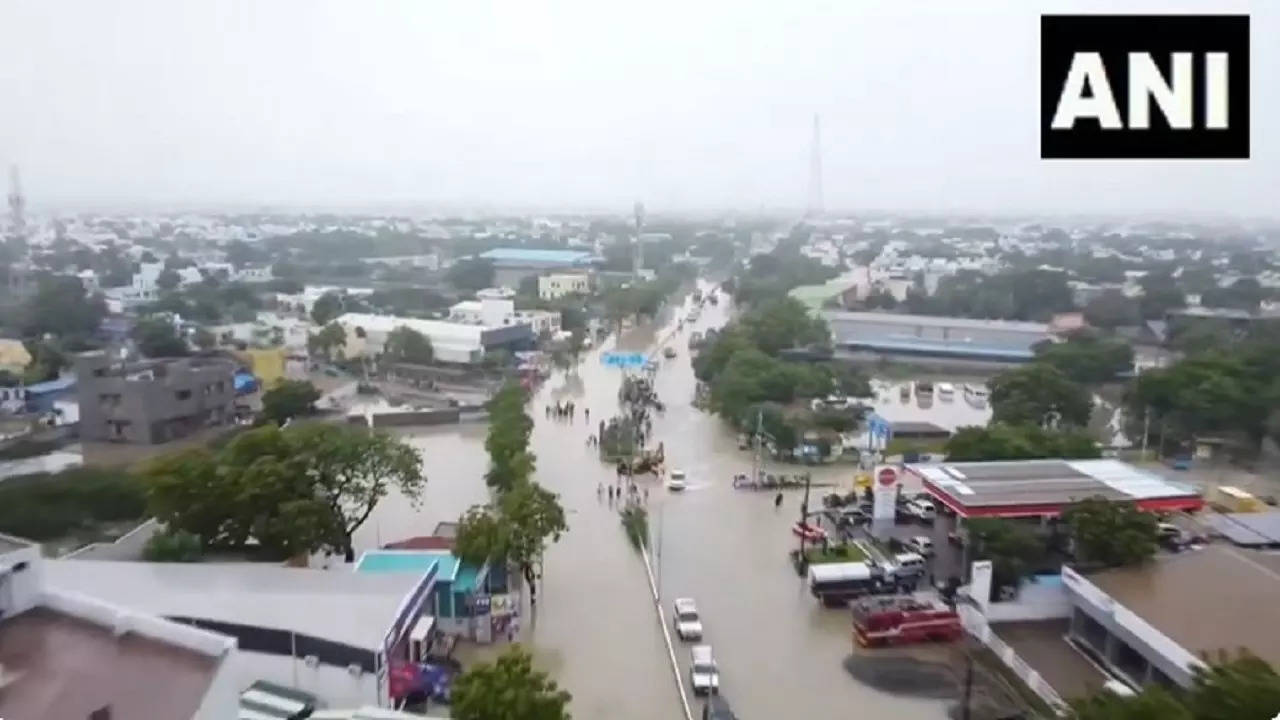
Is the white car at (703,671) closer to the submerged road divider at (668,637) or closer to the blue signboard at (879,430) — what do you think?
the submerged road divider at (668,637)

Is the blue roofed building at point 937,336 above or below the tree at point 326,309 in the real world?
below

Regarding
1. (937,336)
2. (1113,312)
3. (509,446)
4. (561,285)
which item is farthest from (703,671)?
(561,285)

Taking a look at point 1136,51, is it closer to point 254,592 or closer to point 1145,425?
point 254,592

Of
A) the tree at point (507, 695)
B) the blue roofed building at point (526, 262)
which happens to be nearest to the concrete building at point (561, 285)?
the blue roofed building at point (526, 262)

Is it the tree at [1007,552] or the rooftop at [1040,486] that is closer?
the tree at [1007,552]

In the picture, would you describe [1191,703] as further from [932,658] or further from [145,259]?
[145,259]

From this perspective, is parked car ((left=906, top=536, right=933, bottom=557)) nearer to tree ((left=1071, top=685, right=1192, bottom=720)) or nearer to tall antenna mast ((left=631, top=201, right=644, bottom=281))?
tree ((left=1071, top=685, right=1192, bottom=720))
